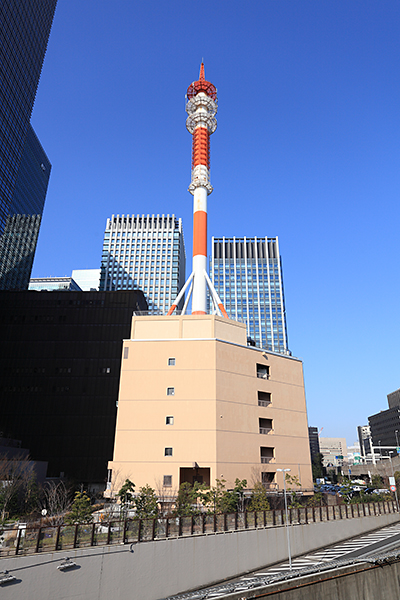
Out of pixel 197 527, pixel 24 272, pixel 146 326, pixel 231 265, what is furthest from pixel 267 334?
pixel 197 527

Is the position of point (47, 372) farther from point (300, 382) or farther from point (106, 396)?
point (300, 382)

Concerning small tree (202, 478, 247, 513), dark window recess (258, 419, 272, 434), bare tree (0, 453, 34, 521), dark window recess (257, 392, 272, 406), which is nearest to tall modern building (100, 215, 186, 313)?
dark window recess (257, 392, 272, 406)

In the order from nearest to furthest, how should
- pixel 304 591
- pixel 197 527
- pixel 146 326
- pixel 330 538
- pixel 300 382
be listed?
pixel 304 591 < pixel 197 527 < pixel 330 538 < pixel 146 326 < pixel 300 382

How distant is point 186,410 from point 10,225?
293 feet

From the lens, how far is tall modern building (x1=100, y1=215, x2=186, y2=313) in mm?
155125

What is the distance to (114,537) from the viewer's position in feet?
88.6

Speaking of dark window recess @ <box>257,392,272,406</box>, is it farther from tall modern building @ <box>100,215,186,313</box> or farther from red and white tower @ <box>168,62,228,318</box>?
tall modern building @ <box>100,215,186,313</box>

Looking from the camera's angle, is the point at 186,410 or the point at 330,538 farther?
the point at 186,410

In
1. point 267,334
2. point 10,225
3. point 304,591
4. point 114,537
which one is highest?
point 10,225

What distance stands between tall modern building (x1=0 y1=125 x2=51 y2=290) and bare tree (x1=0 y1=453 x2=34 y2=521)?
63.2 metres

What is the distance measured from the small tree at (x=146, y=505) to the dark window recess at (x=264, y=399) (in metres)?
19.1

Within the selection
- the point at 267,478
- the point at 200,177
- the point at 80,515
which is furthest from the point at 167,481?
the point at 200,177

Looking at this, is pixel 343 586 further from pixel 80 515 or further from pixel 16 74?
pixel 16 74

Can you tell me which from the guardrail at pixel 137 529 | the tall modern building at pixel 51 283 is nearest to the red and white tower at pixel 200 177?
the guardrail at pixel 137 529
